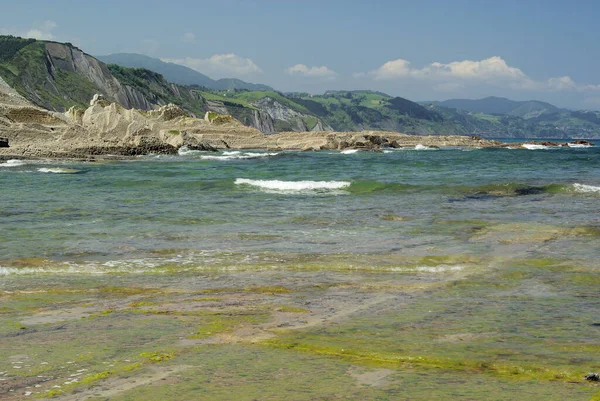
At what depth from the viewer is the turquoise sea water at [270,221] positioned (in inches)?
528

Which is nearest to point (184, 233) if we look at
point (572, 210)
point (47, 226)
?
point (47, 226)

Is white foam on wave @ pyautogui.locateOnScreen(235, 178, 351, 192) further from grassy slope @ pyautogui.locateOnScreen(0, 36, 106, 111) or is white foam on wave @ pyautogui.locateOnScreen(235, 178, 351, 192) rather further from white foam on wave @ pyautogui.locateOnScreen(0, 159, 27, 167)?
grassy slope @ pyautogui.locateOnScreen(0, 36, 106, 111)

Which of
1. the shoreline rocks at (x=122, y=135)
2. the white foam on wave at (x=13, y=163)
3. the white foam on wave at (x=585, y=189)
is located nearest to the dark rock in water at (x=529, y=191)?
the white foam on wave at (x=585, y=189)

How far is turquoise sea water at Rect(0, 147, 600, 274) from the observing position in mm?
13414

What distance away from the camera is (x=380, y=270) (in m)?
11.6

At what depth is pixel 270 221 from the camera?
18.5 m

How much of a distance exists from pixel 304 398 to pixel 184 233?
11.4 metres

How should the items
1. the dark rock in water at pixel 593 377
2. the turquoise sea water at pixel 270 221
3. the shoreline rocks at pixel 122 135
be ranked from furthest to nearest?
the shoreline rocks at pixel 122 135 → the turquoise sea water at pixel 270 221 → the dark rock in water at pixel 593 377

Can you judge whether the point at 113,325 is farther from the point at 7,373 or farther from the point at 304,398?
the point at 304,398

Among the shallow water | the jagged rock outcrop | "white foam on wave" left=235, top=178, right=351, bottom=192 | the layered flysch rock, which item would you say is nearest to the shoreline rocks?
the layered flysch rock

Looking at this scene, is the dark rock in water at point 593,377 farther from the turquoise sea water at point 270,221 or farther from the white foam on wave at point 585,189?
the white foam on wave at point 585,189

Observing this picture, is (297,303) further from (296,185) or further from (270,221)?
(296,185)

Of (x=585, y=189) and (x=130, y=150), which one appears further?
(x=130, y=150)

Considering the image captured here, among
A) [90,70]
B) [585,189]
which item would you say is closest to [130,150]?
[585,189]
